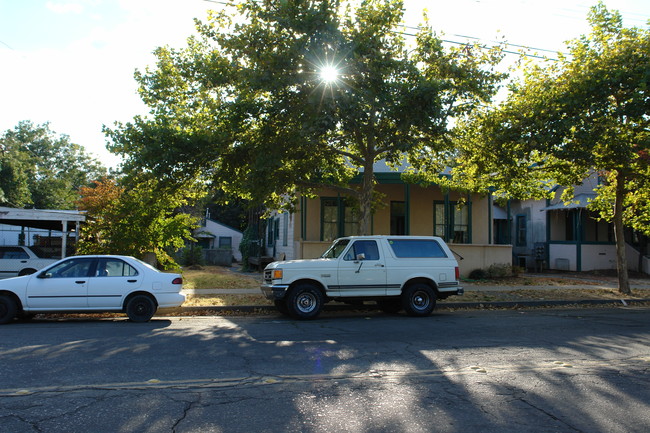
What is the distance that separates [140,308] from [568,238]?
2229 centimetres

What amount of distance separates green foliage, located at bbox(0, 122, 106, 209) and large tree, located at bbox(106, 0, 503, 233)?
85.0 ft

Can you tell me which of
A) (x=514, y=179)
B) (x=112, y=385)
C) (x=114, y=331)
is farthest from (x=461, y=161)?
(x=112, y=385)

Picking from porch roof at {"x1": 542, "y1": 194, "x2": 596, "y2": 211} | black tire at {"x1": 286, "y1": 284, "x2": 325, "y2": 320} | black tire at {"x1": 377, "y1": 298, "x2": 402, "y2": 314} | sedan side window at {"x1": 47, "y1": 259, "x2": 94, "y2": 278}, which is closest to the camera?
sedan side window at {"x1": 47, "y1": 259, "x2": 94, "y2": 278}

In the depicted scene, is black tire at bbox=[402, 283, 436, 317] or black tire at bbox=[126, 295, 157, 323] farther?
black tire at bbox=[402, 283, 436, 317]

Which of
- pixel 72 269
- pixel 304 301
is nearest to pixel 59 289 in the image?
pixel 72 269

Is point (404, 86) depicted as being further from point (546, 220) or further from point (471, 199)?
point (546, 220)

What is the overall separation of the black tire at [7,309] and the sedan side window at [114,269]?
5.56 ft

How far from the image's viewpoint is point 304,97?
42.0 ft

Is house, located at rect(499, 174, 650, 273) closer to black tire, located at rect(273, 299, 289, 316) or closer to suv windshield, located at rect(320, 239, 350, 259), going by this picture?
suv windshield, located at rect(320, 239, 350, 259)

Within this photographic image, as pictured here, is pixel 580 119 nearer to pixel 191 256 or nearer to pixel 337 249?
pixel 337 249

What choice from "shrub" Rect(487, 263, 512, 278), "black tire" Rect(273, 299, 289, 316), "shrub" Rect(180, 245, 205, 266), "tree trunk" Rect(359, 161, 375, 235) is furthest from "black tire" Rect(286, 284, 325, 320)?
"shrub" Rect(180, 245, 205, 266)

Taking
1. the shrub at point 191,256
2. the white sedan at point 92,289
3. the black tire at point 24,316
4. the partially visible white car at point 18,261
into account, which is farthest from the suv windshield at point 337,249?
the shrub at point 191,256

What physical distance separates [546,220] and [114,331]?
22.7 m

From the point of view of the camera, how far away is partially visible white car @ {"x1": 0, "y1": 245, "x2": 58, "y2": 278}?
17266mm
